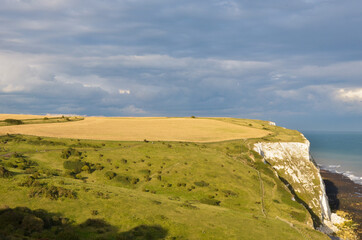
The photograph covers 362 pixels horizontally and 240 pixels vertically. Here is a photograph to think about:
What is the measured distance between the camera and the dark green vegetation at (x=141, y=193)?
32531 millimetres

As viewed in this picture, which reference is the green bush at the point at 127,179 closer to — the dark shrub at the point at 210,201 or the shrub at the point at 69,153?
the shrub at the point at 69,153

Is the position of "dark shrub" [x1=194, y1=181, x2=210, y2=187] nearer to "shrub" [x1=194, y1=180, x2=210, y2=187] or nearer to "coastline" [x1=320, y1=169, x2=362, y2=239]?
Answer: "shrub" [x1=194, y1=180, x2=210, y2=187]

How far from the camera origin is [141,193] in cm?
5266

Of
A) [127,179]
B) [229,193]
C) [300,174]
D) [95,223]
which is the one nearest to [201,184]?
[229,193]

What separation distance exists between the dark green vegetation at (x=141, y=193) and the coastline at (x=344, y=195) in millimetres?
38876

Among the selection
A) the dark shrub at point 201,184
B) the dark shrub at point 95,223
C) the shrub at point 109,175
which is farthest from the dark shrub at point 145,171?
the dark shrub at point 95,223

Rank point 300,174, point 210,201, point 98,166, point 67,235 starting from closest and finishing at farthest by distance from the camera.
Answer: point 67,235 → point 210,201 → point 98,166 → point 300,174

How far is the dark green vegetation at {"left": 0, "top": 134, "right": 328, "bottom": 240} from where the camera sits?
107 feet

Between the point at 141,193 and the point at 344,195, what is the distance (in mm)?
112601

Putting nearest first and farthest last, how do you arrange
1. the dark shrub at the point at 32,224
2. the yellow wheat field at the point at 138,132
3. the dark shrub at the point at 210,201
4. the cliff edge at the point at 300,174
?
the dark shrub at the point at 32,224 → the dark shrub at the point at 210,201 → the cliff edge at the point at 300,174 → the yellow wheat field at the point at 138,132

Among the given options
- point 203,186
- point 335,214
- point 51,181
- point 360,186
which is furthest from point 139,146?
point 360,186

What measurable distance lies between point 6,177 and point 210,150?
6763 cm

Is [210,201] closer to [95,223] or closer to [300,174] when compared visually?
[95,223]

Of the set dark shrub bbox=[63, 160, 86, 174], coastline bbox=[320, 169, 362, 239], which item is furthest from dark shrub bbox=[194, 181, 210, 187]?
coastline bbox=[320, 169, 362, 239]
